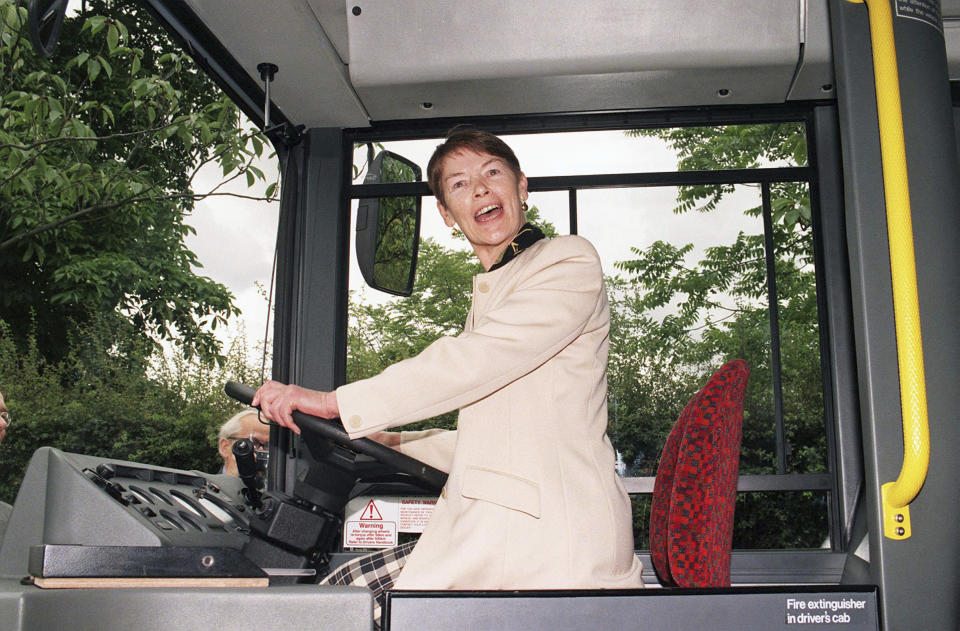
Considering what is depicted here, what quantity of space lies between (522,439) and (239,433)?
2.20 m

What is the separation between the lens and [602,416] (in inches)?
53.1

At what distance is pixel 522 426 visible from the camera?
1.26 meters

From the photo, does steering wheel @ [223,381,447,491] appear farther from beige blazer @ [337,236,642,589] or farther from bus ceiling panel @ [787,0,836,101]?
bus ceiling panel @ [787,0,836,101]

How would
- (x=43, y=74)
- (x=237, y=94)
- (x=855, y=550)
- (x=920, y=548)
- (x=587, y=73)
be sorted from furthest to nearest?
(x=43, y=74) → (x=237, y=94) → (x=587, y=73) → (x=855, y=550) → (x=920, y=548)

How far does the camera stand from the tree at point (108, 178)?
3361mm

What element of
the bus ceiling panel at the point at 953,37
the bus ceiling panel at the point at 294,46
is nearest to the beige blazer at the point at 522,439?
the bus ceiling panel at the point at 294,46

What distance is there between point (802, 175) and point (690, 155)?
0.39 metres

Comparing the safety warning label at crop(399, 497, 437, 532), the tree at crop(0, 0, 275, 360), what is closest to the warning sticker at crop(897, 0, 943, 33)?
the safety warning label at crop(399, 497, 437, 532)

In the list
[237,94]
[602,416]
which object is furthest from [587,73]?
[237,94]

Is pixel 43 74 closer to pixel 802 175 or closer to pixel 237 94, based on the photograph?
pixel 237 94

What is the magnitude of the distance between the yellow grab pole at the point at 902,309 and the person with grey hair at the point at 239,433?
2.41 metres

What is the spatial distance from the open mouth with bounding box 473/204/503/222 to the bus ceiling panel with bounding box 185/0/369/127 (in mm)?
1108

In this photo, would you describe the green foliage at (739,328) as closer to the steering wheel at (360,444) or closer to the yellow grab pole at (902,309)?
the steering wheel at (360,444)

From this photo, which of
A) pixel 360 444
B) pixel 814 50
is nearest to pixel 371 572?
pixel 360 444
